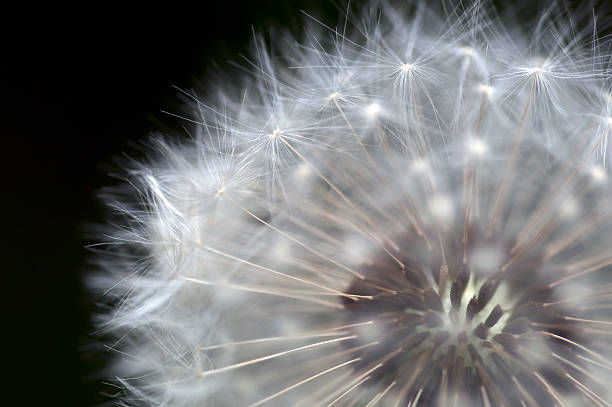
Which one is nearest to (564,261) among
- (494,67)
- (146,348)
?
(494,67)

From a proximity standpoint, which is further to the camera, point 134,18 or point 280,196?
point 134,18

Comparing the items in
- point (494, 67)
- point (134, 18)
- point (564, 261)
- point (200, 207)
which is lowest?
point (564, 261)

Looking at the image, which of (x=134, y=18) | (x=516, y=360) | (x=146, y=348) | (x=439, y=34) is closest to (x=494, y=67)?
(x=439, y=34)

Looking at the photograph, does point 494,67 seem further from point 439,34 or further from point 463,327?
point 463,327

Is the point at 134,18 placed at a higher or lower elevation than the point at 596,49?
higher

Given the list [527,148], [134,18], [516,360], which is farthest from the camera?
[134,18]

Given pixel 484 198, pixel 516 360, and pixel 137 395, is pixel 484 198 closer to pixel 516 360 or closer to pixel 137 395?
pixel 516 360

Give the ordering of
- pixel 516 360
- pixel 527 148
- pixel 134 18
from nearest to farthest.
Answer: pixel 516 360 < pixel 527 148 < pixel 134 18
